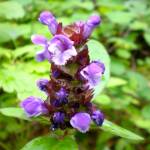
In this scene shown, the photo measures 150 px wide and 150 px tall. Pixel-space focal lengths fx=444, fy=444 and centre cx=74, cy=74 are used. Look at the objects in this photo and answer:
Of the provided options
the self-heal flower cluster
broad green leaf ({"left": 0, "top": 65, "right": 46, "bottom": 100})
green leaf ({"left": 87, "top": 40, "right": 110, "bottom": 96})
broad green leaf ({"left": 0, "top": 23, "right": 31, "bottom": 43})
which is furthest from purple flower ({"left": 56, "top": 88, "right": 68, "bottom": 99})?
broad green leaf ({"left": 0, "top": 23, "right": 31, "bottom": 43})

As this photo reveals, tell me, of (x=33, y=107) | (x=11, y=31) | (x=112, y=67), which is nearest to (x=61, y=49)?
(x=33, y=107)

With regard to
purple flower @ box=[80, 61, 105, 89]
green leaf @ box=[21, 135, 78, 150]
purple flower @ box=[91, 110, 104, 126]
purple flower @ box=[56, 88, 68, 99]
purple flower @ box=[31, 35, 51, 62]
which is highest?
purple flower @ box=[31, 35, 51, 62]

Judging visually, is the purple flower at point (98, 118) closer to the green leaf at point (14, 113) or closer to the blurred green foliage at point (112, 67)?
the green leaf at point (14, 113)

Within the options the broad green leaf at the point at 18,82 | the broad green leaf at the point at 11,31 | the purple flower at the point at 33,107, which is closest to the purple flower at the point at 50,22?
the purple flower at the point at 33,107

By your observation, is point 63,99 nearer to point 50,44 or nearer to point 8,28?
point 50,44

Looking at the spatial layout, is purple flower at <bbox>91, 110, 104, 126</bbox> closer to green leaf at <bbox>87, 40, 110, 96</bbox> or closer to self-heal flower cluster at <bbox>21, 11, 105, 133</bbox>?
self-heal flower cluster at <bbox>21, 11, 105, 133</bbox>

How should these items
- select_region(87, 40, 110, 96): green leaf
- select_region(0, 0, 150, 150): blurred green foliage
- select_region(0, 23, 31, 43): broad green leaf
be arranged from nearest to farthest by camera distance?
1. select_region(87, 40, 110, 96): green leaf
2. select_region(0, 0, 150, 150): blurred green foliage
3. select_region(0, 23, 31, 43): broad green leaf

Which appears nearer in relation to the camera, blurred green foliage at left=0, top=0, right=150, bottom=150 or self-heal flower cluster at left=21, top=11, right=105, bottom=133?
self-heal flower cluster at left=21, top=11, right=105, bottom=133
